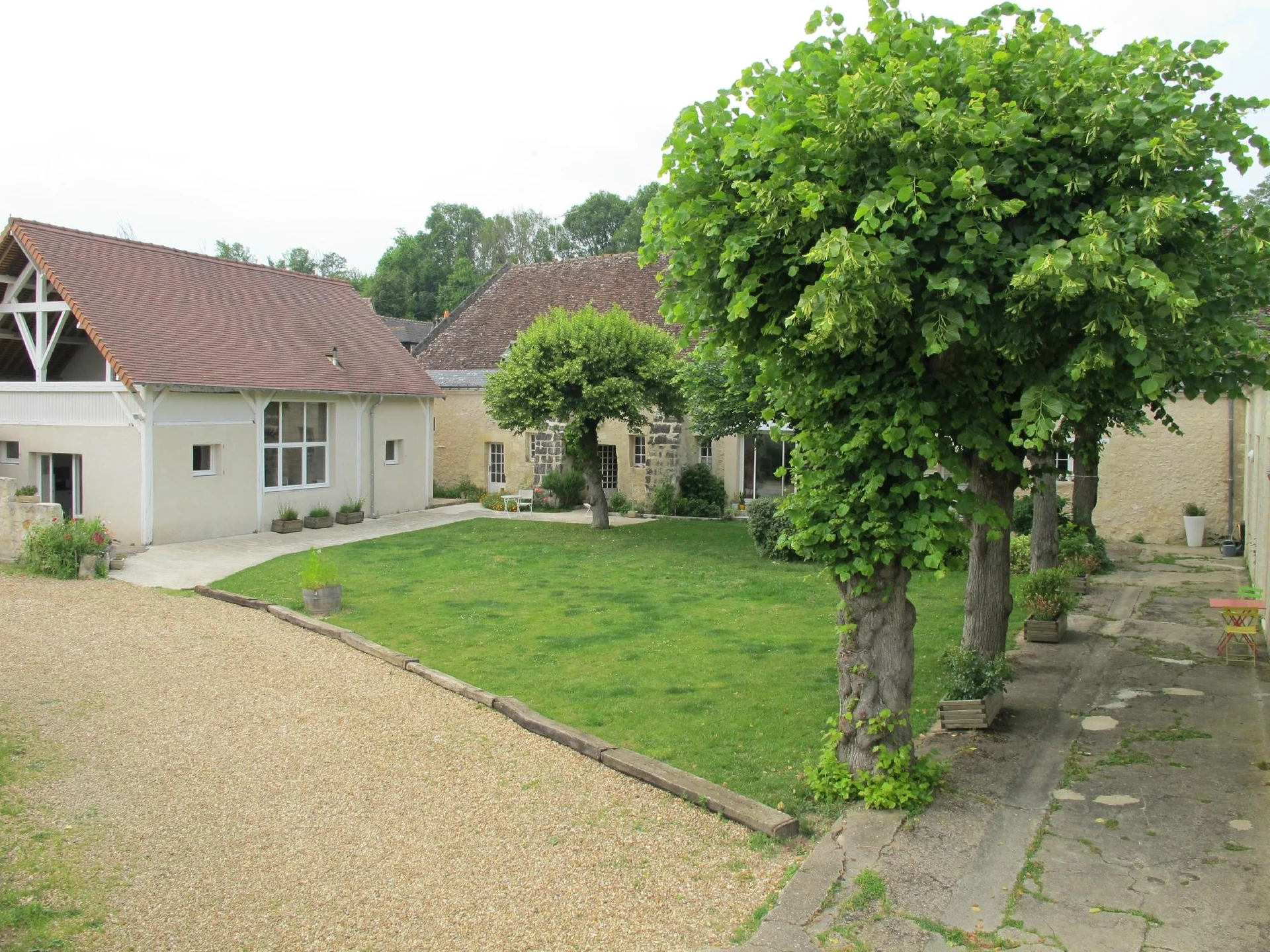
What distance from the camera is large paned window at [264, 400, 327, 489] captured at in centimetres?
2005

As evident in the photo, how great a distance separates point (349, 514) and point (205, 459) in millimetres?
3758

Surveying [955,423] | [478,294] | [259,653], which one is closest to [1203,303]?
[955,423]

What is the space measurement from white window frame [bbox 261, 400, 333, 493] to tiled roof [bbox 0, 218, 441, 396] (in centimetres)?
65

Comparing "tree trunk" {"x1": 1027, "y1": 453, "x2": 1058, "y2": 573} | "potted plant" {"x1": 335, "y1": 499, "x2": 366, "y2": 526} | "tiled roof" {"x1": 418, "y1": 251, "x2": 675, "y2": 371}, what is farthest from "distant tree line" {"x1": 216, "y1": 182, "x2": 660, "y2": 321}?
"tree trunk" {"x1": 1027, "y1": 453, "x2": 1058, "y2": 573}

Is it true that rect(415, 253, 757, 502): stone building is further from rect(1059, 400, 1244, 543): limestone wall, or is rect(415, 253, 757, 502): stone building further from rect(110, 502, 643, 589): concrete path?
rect(1059, 400, 1244, 543): limestone wall

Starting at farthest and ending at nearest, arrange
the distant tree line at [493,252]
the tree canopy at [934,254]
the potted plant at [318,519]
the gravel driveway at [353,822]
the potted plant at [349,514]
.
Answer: the distant tree line at [493,252]
the potted plant at [349,514]
the potted plant at [318,519]
the tree canopy at [934,254]
the gravel driveway at [353,822]

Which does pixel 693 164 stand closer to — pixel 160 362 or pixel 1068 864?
pixel 1068 864

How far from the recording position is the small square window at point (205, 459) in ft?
61.0

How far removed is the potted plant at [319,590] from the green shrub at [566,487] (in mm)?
13407

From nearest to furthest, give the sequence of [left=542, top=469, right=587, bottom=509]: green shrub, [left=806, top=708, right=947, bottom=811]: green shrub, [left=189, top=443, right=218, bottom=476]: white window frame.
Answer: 1. [left=806, top=708, right=947, bottom=811]: green shrub
2. [left=189, top=443, right=218, bottom=476]: white window frame
3. [left=542, top=469, right=587, bottom=509]: green shrub

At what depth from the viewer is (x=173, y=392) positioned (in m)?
17.5

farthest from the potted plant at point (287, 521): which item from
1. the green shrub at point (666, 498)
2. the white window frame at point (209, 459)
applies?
the green shrub at point (666, 498)

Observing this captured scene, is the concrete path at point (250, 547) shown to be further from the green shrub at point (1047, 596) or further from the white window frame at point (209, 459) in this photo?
the green shrub at point (1047, 596)

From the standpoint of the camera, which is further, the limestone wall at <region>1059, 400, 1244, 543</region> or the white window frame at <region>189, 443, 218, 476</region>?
the limestone wall at <region>1059, 400, 1244, 543</region>
